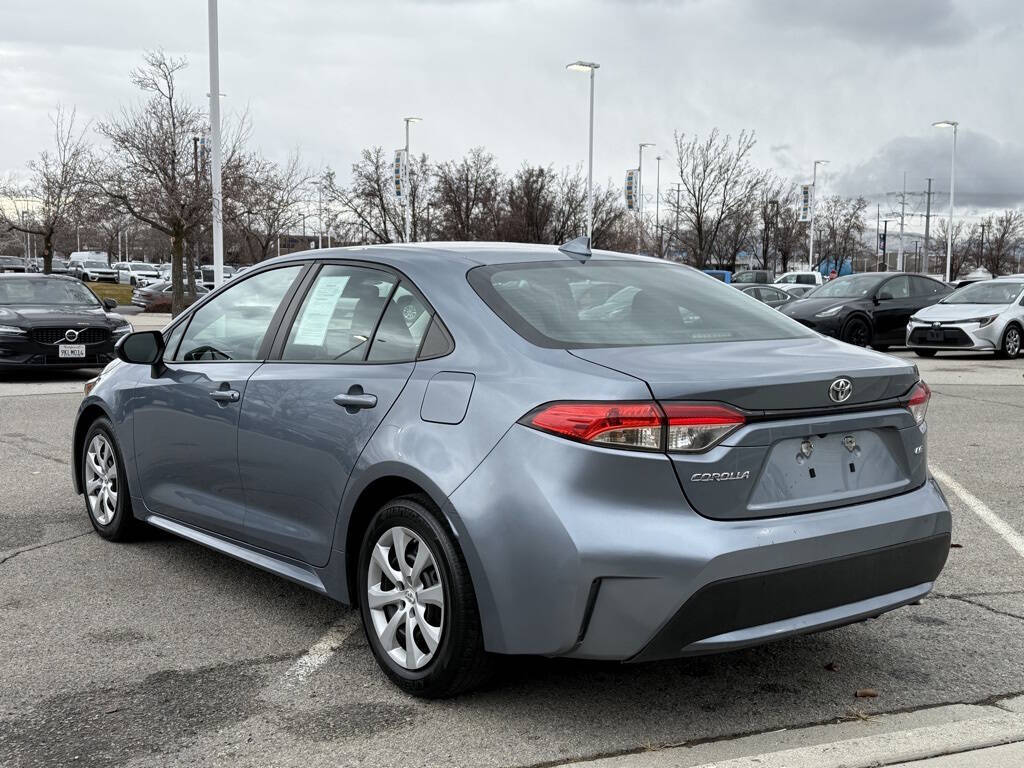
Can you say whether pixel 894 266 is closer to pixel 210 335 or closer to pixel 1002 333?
pixel 1002 333

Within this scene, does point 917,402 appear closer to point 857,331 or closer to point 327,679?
point 327,679

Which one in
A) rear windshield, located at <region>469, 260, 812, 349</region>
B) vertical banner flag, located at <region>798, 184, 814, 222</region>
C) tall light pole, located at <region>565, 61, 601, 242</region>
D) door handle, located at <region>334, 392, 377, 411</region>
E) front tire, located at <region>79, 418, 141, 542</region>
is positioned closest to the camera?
rear windshield, located at <region>469, 260, 812, 349</region>

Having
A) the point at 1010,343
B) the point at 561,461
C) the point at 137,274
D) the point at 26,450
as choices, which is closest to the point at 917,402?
the point at 561,461

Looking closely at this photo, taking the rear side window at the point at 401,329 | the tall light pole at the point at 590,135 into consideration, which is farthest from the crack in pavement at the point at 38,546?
the tall light pole at the point at 590,135

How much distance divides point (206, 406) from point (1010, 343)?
1747 centimetres

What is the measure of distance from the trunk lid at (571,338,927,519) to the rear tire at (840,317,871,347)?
17.0m

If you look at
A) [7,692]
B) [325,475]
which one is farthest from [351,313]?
[7,692]

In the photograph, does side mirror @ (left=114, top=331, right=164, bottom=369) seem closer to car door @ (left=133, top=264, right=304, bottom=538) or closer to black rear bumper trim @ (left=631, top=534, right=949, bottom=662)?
car door @ (left=133, top=264, right=304, bottom=538)

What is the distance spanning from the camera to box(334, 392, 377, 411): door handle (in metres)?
3.78

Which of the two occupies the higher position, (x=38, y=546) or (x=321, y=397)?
(x=321, y=397)

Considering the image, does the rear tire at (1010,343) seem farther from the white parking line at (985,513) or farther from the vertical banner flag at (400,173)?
the vertical banner flag at (400,173)

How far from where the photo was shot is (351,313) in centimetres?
420

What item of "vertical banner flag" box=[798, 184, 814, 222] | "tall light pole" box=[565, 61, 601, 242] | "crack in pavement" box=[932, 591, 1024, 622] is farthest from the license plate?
"vertical banner flag" box=[798, 184, 814, 222]

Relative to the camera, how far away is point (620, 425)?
124 inches
